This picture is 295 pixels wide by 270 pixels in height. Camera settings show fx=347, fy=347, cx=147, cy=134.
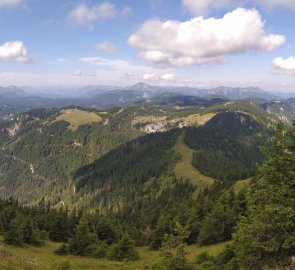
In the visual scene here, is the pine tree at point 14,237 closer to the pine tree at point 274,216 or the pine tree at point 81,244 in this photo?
the pine tree at point 81,244

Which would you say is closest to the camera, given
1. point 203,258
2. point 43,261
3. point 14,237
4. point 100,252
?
point 203,258

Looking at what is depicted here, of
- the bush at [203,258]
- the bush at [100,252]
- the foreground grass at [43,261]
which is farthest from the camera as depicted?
the bush at [100,252]

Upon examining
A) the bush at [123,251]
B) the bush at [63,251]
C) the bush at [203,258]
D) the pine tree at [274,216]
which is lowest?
the bush at [63,251]

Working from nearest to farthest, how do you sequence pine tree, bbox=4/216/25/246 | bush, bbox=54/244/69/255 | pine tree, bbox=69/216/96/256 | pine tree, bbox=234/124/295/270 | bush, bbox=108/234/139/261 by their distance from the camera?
pine tree, bbox=234/124/295/270 → bush, bbox=108/234/139/261 → pine tree, bbox=4/216/25/246 → bush, bbox=54/244/69/255 → pine tree, bbox=69/216/96/256

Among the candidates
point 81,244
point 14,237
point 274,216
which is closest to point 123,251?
point 81,244

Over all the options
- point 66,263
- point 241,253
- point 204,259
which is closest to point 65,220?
point 204,259

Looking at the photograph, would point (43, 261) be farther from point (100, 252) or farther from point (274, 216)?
point (274, 216)

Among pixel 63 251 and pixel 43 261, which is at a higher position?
pixel 43 261

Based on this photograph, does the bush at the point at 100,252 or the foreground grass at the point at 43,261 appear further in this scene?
the bush at the point at 100,252

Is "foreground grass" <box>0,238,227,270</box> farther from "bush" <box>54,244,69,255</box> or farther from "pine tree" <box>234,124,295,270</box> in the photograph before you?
"pine tree" <box>234,124,295,270</box>

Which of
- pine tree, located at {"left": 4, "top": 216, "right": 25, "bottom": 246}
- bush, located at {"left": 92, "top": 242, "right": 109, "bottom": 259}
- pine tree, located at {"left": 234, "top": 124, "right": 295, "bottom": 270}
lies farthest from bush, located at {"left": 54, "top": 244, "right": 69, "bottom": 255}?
pine tree, located at {"left": 234, "top": 124, "right": 295, "bottom": 270}

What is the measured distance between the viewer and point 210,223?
237 ft

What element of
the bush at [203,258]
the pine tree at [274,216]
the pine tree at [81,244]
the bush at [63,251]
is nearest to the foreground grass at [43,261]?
the bush at [63,251]

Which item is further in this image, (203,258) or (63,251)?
(63,251)
